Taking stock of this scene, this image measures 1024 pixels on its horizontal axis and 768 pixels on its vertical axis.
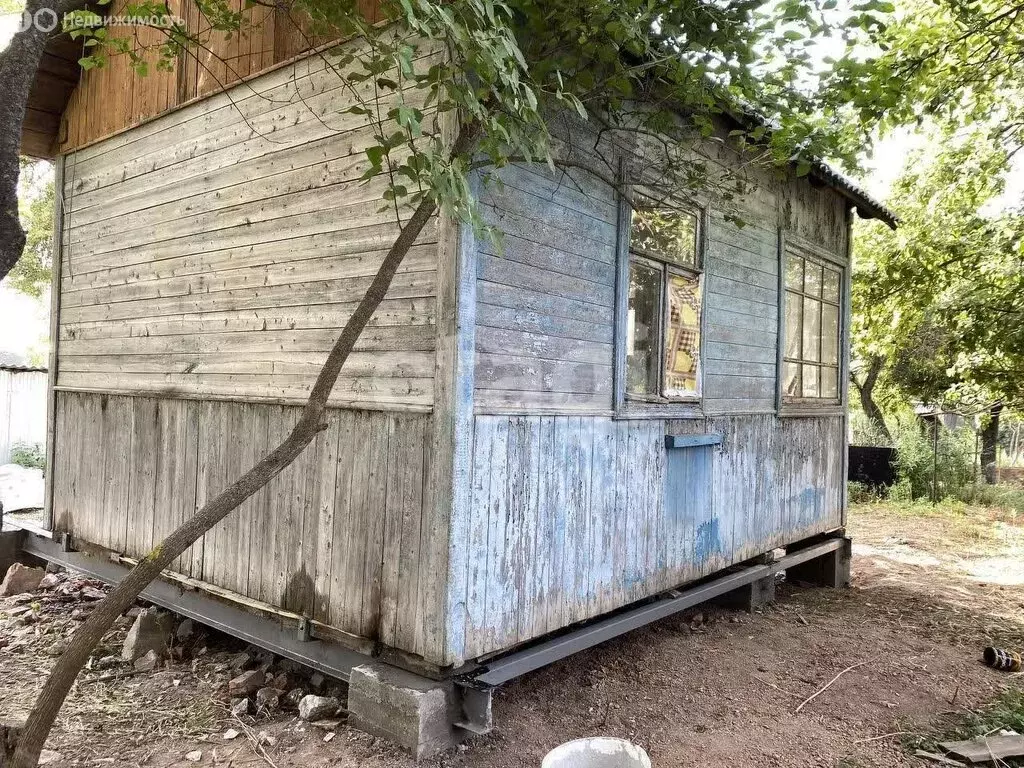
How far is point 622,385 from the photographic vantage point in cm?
500

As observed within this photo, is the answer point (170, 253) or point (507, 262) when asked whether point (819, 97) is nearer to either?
point (507, 262)

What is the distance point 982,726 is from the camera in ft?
15.0

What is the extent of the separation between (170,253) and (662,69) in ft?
12.2

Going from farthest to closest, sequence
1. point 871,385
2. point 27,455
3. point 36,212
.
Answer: point 871,385 < point 36,212 < point 27,455

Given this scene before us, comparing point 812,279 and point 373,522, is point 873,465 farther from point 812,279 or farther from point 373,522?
point 373,522

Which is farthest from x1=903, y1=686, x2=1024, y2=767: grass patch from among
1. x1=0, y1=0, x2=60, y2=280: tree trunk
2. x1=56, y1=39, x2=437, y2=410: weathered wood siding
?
x1=0, y1=0, x2=60, y2=280: tree trunk

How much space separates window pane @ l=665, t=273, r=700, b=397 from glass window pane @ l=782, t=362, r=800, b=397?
1791mm

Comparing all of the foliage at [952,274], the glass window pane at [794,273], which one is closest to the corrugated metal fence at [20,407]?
the glass window pane at [794,273]

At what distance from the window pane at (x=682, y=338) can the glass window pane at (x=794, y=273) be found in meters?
1.92

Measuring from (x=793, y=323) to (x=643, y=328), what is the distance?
2.79 metres

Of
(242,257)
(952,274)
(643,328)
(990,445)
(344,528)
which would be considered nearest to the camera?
(344,528)

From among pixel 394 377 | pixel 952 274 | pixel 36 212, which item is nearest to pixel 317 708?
pixel 394 377

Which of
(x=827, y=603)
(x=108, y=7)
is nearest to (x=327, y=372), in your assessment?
(x=108, y=7)

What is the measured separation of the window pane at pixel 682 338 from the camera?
5.59 m
